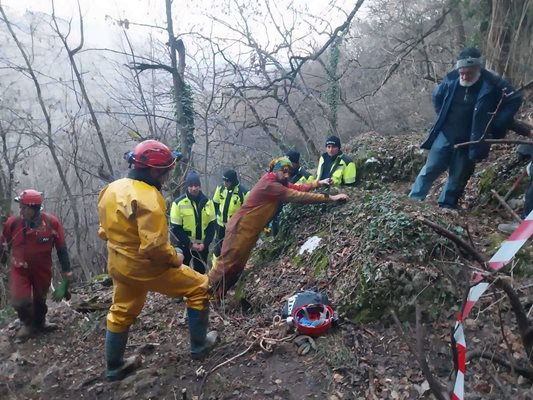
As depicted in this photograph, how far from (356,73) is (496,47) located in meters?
14.9

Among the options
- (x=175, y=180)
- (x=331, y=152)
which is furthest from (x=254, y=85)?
(x=331, y=152)

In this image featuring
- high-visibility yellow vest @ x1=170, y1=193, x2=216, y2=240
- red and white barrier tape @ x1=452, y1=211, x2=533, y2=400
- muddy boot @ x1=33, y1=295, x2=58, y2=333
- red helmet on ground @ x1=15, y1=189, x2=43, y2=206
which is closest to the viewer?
red and white barrier tape @ x1=452, y1=211, x2=533, y2=400

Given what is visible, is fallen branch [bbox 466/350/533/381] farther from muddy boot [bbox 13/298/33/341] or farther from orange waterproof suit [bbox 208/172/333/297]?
muddy boot [bbox 13/298/33/341]

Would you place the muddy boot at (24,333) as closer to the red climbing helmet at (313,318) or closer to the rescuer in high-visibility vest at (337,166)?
the red climbing helmet at (313,318)

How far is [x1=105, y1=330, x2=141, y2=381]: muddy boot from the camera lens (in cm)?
435

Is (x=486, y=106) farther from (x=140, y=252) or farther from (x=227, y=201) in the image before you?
(x=140, y=252)

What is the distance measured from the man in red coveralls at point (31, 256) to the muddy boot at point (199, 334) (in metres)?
2.59

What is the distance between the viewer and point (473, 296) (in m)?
2.11

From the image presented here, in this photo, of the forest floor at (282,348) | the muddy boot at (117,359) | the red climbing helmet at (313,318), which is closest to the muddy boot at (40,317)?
the forest floor at (282,348)

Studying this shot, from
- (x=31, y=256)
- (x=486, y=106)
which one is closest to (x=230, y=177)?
(x=31, y=256)

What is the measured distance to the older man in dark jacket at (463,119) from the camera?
539 cm

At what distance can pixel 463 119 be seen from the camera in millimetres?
5793

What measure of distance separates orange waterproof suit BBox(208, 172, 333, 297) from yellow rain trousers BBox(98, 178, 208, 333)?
1.56 metres

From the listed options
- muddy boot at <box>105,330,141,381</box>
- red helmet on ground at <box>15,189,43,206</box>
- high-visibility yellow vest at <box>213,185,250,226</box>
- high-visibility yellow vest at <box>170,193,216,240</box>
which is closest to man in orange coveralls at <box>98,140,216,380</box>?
muddy boot at <box>105,330,141,381</box>
